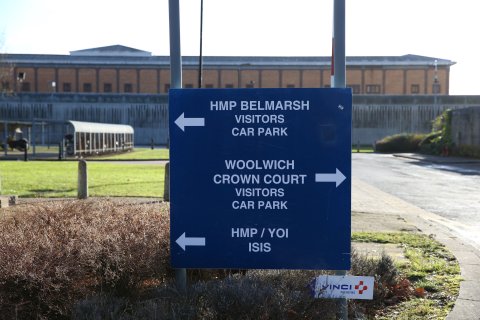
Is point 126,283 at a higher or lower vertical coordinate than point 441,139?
lower

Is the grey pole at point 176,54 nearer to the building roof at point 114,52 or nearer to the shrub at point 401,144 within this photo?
the shrub at point 401,144

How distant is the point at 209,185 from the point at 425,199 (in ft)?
38.2

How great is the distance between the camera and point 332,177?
3799 millimetres

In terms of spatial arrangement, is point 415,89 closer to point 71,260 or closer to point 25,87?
point 25,87

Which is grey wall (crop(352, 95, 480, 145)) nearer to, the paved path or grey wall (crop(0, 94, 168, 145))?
grey wall (crop(0, 94, 168, 145))

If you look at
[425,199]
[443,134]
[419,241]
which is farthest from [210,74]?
[419,241]

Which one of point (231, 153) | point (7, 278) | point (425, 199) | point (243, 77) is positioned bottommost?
point (425, 199)

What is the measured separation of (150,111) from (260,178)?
62078 mm

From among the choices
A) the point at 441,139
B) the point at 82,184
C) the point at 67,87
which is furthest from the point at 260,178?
the point at 67,87

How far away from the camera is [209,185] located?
3881mm

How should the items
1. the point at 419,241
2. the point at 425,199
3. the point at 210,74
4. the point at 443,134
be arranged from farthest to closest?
the point at 210,74
the point at 443,134
the point at 425,199
the point at 419,241

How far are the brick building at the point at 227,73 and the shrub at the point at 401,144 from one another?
2335 cm

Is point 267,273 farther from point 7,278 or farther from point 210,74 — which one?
point 210,74

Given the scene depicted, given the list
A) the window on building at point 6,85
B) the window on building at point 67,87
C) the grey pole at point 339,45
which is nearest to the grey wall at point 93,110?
the window on building at point 6,85
